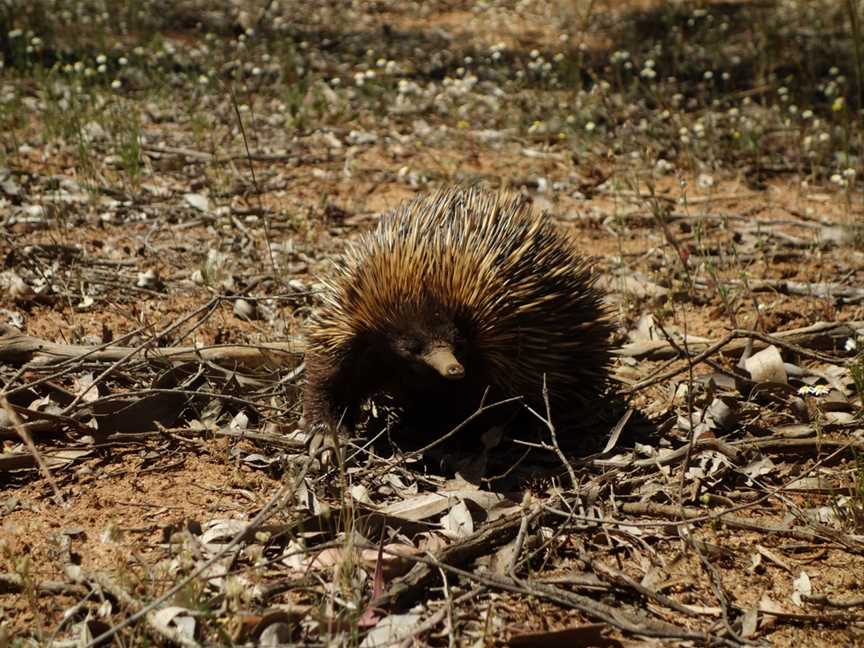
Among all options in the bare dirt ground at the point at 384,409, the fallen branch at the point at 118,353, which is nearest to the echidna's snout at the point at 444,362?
the bare dirt ground at the point at 384,409

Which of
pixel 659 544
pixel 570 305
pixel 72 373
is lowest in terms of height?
pixel 659 544

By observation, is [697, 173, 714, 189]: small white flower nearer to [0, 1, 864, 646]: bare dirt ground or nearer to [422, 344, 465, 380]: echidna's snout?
[0, 1, 864, 646]: bare dirt ground

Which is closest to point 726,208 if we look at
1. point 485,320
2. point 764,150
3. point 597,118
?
point 764,150

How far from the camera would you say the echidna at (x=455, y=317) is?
3258mm

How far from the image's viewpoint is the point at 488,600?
260cm

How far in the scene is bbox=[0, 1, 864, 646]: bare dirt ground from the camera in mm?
2557

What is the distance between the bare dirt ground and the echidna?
22cm

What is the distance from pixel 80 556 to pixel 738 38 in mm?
9171

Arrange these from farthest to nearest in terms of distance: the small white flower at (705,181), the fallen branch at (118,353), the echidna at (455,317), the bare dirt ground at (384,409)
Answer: the small white flower at (705,181), the fallen branch at (118,353), the echidna at (455,317), the bare dirt ground at (384,409)

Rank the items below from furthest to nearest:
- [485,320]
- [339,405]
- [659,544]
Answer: [339,405] < [485,320] < [659,544]

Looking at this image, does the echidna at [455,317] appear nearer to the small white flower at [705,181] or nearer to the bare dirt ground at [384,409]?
the bare dirt ground at [384,409]

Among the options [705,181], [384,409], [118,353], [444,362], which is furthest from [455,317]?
[705,181]

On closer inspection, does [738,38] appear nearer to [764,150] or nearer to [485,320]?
[764,150]

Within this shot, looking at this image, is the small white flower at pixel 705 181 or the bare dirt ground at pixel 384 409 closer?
the bare dirt ground at pixel 384 409
